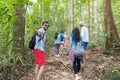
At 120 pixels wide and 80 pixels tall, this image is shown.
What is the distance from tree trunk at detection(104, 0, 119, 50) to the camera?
1127 cm

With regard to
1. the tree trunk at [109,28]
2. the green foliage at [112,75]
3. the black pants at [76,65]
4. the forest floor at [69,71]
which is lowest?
the forest floor at [69,71]

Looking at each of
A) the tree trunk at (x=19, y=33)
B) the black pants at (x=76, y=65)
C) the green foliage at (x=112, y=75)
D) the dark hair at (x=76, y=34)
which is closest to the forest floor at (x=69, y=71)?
the black pants at (x=76, y=65)

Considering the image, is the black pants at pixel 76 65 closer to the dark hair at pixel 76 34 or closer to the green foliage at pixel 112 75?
the dark hair at pixel 76 34

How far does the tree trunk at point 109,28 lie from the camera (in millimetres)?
11266

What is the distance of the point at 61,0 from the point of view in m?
34.3

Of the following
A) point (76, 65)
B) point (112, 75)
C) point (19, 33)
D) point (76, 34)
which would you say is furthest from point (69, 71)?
point (19, 33)

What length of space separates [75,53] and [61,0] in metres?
27.5

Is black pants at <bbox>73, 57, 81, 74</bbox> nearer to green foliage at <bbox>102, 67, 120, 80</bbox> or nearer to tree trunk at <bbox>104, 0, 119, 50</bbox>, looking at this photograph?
green foliage at <bbox>102, 67, 120, 80</bbox>

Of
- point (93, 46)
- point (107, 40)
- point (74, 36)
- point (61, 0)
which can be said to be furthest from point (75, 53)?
point (61, 0)

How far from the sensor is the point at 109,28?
11438mm

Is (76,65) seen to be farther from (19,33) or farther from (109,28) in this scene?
(109,28)

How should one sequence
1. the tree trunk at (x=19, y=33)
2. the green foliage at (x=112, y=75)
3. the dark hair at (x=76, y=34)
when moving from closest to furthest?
the green foliage at (x=112, y=75)
the dark hair at (x=76, y=34)
the tree trunk at (x=19, y=33)

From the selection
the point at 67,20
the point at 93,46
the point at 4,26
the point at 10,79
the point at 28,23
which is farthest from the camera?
the point at 67,20

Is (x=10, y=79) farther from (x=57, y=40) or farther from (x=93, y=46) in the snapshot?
(x=93, y=46)
